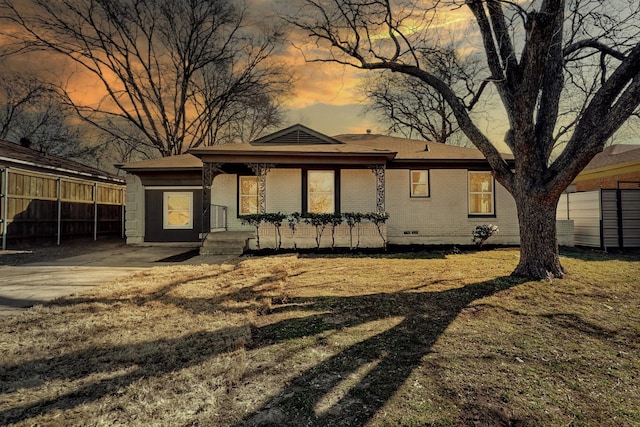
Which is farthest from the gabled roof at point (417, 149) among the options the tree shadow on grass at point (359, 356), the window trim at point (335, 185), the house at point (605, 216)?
the tree shadow on grass at point (359, 356)

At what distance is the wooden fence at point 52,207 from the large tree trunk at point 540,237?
16499 mm

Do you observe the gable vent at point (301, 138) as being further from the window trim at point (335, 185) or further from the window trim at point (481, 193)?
the window trim at point (481, 193)

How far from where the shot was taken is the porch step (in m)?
11.4

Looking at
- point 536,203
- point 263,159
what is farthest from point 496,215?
point 263,159

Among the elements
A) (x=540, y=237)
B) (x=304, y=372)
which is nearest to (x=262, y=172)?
(x=540, y=237)

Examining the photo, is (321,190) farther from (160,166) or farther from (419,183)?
(160,166)

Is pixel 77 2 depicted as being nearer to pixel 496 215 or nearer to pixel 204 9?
pixel 204 9

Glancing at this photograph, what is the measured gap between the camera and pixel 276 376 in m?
2.84

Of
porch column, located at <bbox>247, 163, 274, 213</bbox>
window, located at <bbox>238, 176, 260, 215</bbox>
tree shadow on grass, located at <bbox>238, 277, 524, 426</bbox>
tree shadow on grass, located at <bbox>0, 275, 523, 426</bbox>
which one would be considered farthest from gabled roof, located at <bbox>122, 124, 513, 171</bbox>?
tree shadow on grass, located at <bbox>0, 275, 523, 426</bbox>

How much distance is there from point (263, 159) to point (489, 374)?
1029cm

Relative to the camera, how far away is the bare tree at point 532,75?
607 cm

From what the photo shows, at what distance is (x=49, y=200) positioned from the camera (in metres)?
14.6

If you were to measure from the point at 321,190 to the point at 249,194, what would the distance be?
2.93 metres

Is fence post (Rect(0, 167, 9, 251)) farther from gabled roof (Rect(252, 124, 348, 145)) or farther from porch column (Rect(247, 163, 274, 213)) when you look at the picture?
gabled roof (Rect(252, 124, 348, 145))
